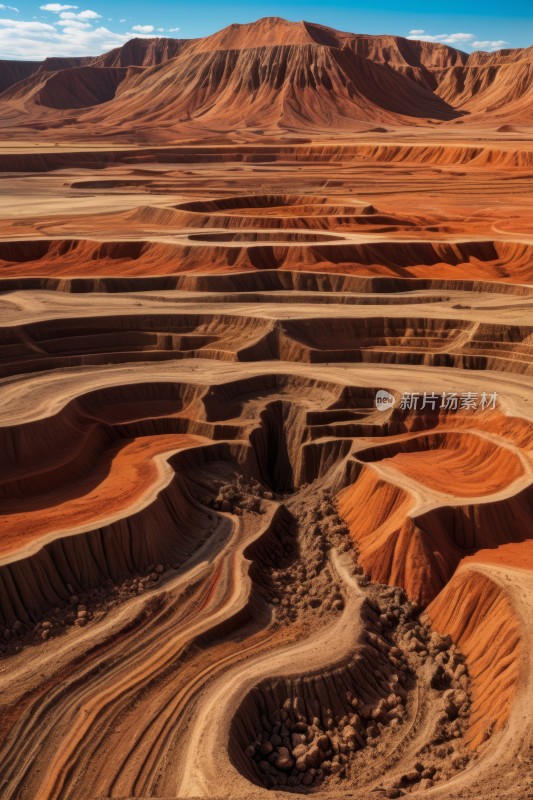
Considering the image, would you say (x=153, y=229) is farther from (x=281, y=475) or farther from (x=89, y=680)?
(x=89, y=680)

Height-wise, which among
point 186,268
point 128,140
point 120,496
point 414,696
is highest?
point 128,140

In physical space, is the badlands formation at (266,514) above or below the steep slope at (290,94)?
below

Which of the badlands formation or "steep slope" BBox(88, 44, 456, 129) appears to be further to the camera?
"steep slope" BBox(88, 44, 456, 129)

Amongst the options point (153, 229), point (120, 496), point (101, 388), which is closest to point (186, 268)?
point (153, 229)

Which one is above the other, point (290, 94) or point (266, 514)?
point (290, 94)

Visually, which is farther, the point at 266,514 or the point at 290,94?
→ the point at 290,94

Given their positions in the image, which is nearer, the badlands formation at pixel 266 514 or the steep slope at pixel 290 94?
the badlands formation at pixel 266 514

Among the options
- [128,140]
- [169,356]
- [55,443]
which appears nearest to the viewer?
[55,443]

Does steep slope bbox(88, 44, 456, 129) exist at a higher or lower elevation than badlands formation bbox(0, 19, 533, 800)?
higher
